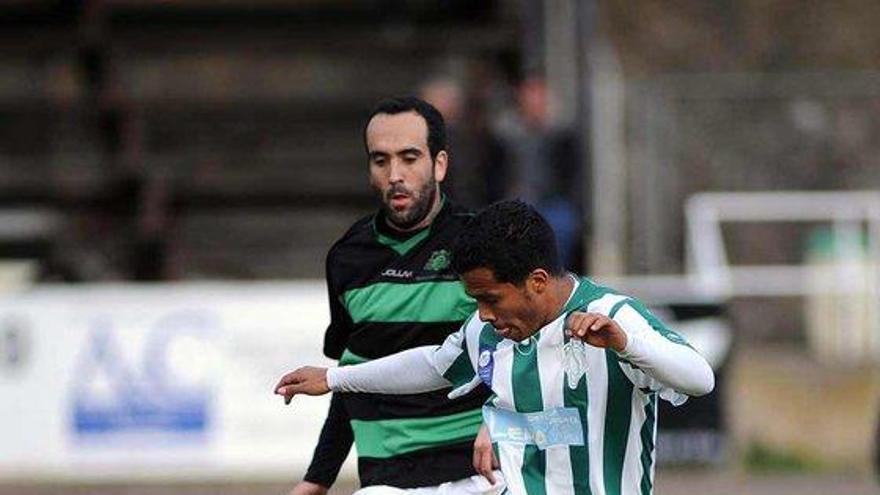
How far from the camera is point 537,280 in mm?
5660

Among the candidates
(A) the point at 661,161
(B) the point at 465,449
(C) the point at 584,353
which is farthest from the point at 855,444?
(C) the point at 584,353

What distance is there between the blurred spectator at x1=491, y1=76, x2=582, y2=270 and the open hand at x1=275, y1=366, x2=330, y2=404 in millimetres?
9024

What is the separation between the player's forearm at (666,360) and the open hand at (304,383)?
3.72 ft

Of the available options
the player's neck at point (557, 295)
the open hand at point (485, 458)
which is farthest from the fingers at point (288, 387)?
the player's neck at point (557, 295)

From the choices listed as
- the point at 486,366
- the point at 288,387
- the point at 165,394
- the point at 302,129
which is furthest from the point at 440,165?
the point at 302,129

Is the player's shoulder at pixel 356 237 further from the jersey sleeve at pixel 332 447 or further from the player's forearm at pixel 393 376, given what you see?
the player's forearm at pixel 393 376

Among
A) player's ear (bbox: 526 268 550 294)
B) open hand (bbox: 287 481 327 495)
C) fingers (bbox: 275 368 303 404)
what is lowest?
open hand (bbox: 287 481 327 495)

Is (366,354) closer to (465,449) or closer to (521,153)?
(465,449)

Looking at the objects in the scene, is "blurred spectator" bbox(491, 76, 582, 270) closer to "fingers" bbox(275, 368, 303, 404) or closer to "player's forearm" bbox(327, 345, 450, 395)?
"player's forearm" bbox(327, 345, 450, 395)

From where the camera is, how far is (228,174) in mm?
18922

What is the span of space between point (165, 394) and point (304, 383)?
357 inches

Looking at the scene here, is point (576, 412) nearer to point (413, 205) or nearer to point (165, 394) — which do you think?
point (413, 205)

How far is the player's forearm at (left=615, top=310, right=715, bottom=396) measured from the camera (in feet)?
17.8

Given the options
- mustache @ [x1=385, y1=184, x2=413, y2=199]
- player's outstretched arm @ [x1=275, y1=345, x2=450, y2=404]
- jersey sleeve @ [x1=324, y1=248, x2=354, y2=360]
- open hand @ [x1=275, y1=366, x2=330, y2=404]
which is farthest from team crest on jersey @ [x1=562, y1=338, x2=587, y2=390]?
jersey sleeve @ [x1=324, y1=248, x2=354, y2=360]
